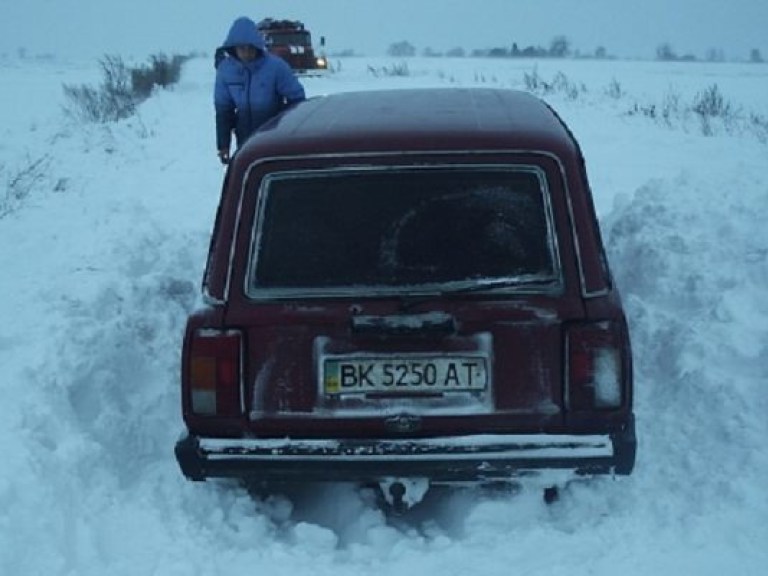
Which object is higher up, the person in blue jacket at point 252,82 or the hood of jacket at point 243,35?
the hood of jacket at point 243,35

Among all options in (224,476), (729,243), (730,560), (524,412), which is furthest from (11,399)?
(729,243)

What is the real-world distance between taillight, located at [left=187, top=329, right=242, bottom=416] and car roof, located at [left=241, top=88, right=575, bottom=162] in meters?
0.70

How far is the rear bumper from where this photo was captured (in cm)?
314

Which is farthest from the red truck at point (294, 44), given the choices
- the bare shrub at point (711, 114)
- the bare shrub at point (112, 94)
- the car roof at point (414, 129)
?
the car roof at point (414, 129)

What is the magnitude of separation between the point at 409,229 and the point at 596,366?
0.87 m

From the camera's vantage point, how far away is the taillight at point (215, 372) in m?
3.15

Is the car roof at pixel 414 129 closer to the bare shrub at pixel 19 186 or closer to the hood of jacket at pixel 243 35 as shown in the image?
the hood of jacket at pixel 243 35

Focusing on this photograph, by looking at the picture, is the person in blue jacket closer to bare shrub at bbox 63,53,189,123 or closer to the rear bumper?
the rear bumper

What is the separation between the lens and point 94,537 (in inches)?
128

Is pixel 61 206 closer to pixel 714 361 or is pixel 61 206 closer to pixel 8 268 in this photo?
pixel 8 268

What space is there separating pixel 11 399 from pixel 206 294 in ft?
4.56

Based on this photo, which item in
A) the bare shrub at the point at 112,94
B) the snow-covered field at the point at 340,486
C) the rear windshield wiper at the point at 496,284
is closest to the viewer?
the rear windshield wiper at the point at 496,284

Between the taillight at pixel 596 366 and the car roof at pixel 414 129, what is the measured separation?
2.24 feet

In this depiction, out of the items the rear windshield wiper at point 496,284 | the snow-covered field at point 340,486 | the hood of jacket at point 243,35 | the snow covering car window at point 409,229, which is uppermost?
the hood of jacket at point 243,35
